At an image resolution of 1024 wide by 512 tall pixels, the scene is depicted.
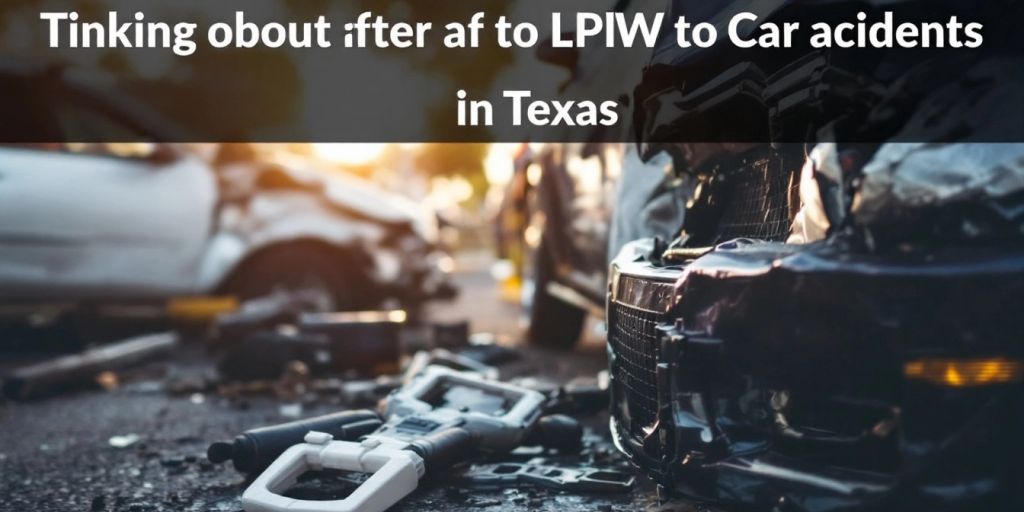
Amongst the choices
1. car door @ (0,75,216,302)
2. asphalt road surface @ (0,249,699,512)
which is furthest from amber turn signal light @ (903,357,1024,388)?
car door @ (0,75,216,302)

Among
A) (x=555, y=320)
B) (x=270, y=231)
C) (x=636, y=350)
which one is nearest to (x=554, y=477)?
(x=636, y=350)

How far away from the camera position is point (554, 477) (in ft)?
8.70

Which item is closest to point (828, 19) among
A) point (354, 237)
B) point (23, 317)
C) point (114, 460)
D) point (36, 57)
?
point (114, 460)

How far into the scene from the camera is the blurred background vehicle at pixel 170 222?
579cm

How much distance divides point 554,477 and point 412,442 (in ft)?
1.33

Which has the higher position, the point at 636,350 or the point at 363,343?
the point at 636,350

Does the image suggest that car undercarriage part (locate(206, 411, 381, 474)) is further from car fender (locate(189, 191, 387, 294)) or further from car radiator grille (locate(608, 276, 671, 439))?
car fender (locate(189, 191, 387, 294))

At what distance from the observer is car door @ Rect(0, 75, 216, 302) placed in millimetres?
5719

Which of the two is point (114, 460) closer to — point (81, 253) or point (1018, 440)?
point (1018, 440)

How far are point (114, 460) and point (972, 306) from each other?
2.56 m

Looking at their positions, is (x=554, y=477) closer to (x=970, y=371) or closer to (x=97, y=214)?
(x=970, y=371)

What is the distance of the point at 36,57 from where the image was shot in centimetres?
601

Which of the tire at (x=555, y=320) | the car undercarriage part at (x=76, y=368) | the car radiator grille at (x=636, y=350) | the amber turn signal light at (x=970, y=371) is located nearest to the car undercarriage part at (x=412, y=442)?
the car radiator grille at (x=636, y=350)

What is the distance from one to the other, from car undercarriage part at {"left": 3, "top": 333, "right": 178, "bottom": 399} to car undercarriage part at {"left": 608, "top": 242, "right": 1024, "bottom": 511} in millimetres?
3406
